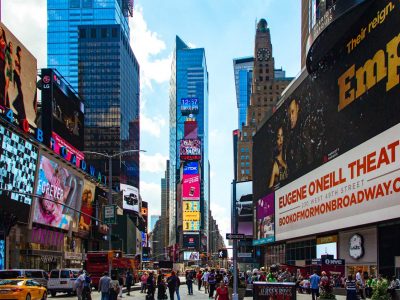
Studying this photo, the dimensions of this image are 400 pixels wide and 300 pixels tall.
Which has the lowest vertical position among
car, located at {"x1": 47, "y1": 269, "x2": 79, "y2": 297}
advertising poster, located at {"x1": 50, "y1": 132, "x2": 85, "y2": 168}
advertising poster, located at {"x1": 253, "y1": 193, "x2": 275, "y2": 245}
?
car, located at {"x1": 47, "y1": 269, "x2": 79, "y2": 297}

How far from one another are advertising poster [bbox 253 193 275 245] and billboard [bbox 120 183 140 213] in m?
85.7

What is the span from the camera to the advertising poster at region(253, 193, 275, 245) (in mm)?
78000

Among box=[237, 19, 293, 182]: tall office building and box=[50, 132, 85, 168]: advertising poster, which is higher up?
box=[237, 19, 293, 182]: tall office building

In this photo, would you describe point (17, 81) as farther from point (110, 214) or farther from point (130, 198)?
point (130, 198)

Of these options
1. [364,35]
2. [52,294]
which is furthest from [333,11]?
[52,294]

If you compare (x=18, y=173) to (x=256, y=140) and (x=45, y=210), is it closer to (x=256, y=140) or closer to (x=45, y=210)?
(x=45, y=210)

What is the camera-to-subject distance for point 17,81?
68562 mm

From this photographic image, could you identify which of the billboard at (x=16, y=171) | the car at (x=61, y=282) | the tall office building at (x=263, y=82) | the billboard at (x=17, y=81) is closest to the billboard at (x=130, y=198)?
the tall office building at (x=263, y=82)

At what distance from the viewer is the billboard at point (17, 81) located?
6316 cm

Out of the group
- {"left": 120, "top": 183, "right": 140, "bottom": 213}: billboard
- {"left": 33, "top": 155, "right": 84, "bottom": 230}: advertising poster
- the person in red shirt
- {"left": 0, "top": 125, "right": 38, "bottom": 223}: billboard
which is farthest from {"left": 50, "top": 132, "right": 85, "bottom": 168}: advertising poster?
{"left": 120, "top": 183, "right": 140, "bottom": 213}: billboard

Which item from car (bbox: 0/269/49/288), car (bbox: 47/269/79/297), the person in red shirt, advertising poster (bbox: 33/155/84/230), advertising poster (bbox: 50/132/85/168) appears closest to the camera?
the person in red shirt

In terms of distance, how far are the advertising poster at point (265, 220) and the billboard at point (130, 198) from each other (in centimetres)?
8569

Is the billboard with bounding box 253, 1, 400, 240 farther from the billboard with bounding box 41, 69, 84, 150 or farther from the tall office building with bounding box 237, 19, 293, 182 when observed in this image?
the tall office building with bounding box 237, 19, 293, 182

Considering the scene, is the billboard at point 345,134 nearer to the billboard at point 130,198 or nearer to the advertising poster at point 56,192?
the advertising poster at point 56,192
